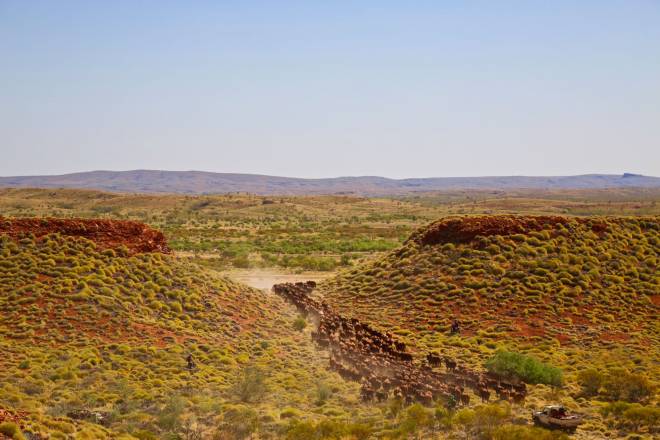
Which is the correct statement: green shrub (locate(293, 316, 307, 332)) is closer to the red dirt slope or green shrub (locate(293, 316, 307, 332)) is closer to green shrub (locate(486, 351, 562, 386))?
the red dirt slope

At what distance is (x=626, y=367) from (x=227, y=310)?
15.7 meters

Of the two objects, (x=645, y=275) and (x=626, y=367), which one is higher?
(x=645, y=275)

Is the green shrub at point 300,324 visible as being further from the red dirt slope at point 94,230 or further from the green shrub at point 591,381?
the green shrub at point 591,381

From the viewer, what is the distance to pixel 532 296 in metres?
26.8

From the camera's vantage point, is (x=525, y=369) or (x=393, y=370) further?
(x=393, y=370)

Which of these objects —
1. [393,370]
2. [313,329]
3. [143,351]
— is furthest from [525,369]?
[143,351]

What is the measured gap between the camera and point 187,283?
26.6 m

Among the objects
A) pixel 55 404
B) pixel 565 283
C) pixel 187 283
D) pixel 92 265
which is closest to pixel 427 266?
pixel 565 283

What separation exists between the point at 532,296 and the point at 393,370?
10490mm

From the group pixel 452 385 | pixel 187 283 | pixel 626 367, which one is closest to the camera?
pixel 452 385

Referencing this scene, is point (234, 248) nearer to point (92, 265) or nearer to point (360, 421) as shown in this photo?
point (92, 265)

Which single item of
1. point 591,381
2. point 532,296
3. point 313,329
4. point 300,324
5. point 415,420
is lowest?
point 313,329

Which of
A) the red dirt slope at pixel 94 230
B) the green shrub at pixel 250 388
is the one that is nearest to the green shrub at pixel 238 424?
the green shrub at pixel 250 388

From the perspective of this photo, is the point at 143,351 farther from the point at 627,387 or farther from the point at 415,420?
the point at 627,387
